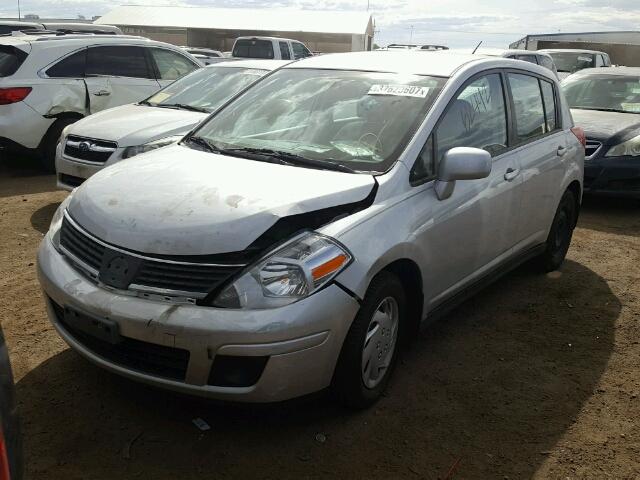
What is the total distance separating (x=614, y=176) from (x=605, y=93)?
6.89 feet

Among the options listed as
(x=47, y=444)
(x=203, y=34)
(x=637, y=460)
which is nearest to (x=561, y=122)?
(x=637, y=460)

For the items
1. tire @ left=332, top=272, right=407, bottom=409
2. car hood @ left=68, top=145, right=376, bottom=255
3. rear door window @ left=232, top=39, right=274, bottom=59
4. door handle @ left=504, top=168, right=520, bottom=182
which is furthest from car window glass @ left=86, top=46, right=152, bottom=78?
rear door window @ left=232, top=39, right=274, bottom=59

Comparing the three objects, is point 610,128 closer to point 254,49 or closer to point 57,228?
point 57,228

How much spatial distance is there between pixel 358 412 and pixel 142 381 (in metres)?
1.04

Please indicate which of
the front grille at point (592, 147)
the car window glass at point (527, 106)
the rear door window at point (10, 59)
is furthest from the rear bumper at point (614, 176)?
the rear door window at point (10, 59)

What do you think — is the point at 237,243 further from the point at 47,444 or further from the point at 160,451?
the point at 47,444

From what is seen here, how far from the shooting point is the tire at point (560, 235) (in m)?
5.08

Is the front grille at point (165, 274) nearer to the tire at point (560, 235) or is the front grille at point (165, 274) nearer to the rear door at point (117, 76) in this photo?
the tire at point (560, 235)

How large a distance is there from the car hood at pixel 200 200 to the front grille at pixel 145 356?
0.40 metres

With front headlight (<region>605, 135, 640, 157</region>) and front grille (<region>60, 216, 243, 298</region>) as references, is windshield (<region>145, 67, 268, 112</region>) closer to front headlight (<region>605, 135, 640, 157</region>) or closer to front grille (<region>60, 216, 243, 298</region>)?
front headlight (<region>605, 135, 640, 157</region>)

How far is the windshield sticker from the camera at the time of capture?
8395 mm

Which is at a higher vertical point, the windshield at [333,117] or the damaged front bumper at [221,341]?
the windshield at [333,117]

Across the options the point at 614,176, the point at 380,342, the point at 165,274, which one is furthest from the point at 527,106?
the point at 614,176

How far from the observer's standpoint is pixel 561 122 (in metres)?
5.07
